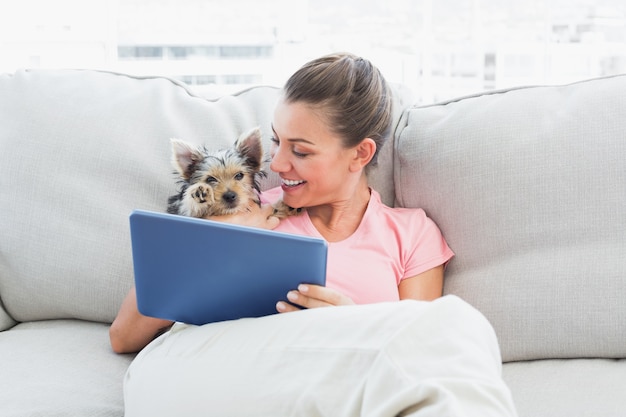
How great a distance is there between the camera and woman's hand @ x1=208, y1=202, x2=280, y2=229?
1483 mm

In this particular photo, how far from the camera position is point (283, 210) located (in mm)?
1567

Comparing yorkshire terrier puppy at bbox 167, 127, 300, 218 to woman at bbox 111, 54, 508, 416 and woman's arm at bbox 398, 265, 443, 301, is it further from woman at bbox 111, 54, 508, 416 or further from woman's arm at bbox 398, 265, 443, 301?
woman's arm at bbox 398, 265, 443, 301

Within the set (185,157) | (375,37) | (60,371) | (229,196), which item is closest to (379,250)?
(229,196)

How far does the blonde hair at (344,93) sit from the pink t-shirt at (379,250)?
179mm

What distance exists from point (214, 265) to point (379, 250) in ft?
1.52

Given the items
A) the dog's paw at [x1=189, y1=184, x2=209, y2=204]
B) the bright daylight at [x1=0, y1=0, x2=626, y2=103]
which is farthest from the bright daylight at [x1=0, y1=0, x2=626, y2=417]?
the bright daylight at [x1=0, y1=0, x2=626, y2=103]

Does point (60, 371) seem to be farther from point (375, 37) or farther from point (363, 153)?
point (375, 37)

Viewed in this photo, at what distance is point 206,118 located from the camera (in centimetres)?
166

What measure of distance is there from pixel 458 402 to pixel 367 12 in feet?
11.3

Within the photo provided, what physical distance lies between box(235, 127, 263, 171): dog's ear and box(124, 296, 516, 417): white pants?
406 mm

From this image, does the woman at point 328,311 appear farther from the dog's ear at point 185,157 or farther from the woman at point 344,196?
the dog's ear at point 185,157

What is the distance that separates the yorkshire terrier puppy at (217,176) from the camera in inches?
57.5

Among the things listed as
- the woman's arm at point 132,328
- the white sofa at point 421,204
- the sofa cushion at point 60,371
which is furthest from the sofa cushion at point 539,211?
the sofa cushion at point 60,371

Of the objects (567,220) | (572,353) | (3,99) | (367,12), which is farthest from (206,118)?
(367,12)
